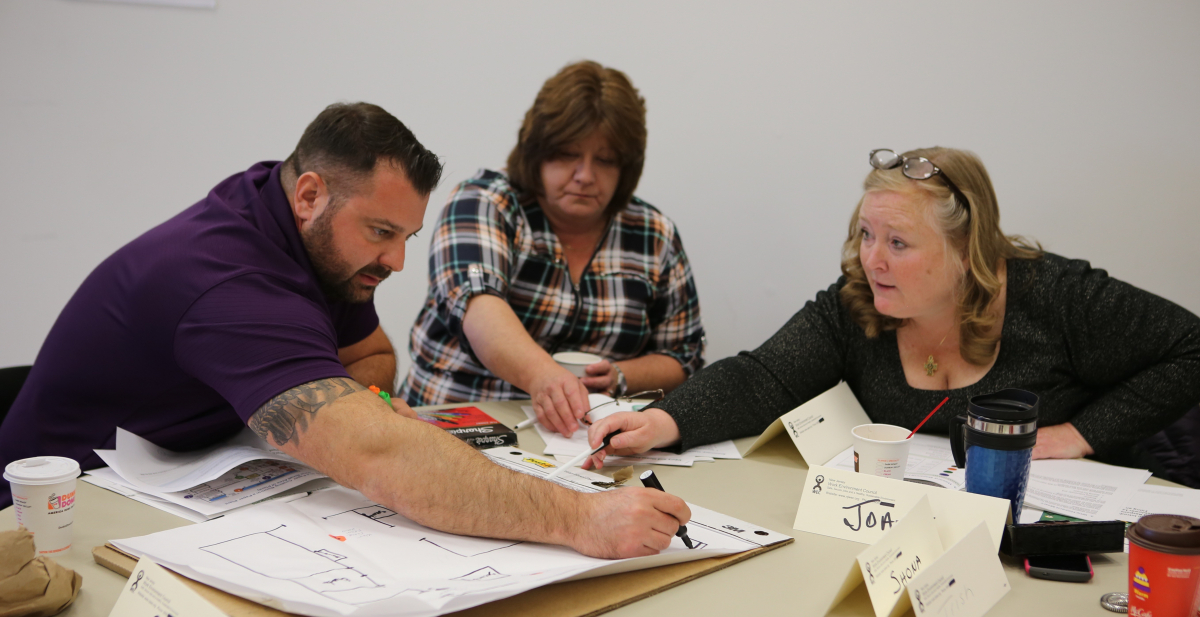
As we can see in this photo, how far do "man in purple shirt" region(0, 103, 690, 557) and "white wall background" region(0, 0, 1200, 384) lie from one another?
1390 mm

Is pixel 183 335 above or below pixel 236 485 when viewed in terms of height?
above

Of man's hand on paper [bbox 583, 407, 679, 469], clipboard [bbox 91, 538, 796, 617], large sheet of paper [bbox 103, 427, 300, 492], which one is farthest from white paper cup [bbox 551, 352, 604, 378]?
clipboard [bbox 91, 538, 796, 617]

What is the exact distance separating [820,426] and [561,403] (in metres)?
0.50

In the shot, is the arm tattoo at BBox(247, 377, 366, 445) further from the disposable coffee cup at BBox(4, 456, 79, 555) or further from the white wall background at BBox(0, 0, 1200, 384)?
the white wall background at BBox(0, 0, 1200, 384)

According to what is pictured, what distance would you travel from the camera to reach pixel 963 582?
2.92ft

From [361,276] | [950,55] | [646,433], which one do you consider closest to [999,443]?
[646,433]

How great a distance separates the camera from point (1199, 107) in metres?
2.15

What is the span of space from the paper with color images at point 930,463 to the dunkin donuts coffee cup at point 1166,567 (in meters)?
0.38

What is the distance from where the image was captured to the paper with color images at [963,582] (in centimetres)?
84

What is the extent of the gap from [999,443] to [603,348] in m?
1.20

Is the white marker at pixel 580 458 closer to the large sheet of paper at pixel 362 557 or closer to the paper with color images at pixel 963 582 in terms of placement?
the large sheet of paper at pixel 362 557

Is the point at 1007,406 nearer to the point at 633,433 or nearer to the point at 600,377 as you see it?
the point at 633,433

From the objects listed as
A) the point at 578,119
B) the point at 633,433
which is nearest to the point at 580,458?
the point at 633,433

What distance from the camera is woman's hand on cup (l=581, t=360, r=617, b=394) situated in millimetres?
1840
